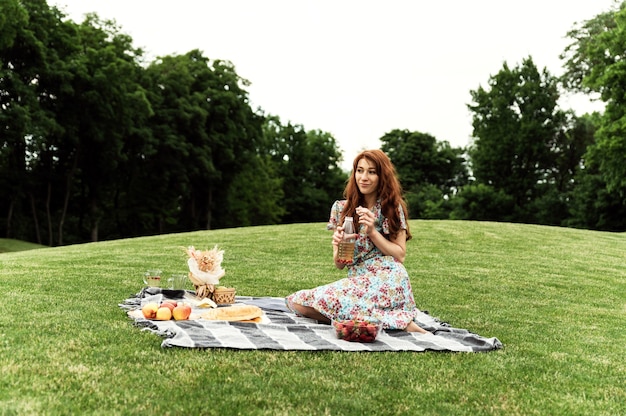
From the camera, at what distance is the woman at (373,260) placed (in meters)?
6.29

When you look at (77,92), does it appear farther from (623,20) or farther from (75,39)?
(623,20)

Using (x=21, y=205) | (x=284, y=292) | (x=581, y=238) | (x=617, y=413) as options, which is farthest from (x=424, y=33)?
(x=21, y=205)

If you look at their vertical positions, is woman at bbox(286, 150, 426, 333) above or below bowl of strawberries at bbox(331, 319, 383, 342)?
above

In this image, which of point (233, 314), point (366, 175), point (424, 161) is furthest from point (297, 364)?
point (424, 161)

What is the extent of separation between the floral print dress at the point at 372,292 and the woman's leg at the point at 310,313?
8 cm

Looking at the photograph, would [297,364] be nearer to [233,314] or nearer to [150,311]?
[233,314]

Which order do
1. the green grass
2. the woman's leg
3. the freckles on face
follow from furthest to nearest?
the woman's leg
the freckles on face
the green grass

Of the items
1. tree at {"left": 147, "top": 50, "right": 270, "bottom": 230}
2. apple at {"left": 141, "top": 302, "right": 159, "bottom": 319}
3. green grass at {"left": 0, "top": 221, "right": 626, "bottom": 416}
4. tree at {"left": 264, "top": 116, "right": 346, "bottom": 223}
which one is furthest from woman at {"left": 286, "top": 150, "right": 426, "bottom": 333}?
tree at {"left": 264, "top": 116, "right": 346, "bottom": 223}

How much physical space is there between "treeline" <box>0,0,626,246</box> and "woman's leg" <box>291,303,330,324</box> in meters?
24.2

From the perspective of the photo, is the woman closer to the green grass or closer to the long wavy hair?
the long wavy hair

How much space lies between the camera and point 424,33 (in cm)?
2325

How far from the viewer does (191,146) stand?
37.2 metres

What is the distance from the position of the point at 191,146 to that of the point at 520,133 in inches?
993

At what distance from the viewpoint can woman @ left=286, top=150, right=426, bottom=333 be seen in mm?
6293
